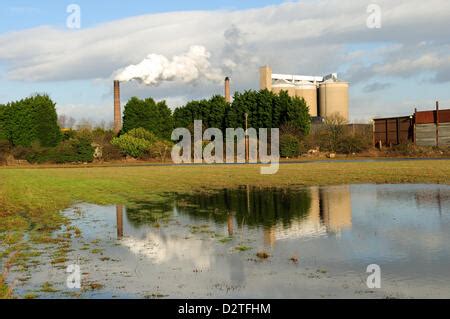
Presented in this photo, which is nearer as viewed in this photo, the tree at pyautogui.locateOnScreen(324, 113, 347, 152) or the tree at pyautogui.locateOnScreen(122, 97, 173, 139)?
the tree at pyautogui.locateOnScreen(324, 113, 347, 152)

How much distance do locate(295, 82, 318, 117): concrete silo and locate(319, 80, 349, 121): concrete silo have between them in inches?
78.8

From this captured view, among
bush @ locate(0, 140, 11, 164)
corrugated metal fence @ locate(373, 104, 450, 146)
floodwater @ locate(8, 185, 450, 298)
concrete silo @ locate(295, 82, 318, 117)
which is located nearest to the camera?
floodwater @ locate(8, 185, 450, 298)

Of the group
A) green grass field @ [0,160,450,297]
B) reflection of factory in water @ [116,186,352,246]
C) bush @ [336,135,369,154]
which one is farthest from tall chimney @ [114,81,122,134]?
reflection of factory in water @ [116,186,352,246]

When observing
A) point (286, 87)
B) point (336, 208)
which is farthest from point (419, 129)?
point (336, 208)

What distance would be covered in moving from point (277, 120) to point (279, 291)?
6395 centimetres

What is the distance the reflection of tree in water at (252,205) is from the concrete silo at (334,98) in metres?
74.7

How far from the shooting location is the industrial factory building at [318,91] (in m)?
97.6

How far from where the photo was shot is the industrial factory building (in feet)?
320

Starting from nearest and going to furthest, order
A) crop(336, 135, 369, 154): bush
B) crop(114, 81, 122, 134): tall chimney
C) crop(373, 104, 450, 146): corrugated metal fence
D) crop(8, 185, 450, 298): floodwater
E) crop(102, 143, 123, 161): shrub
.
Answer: crop(8, 185, 450, 298): floodwater < crop(102, 143, 123, 161): shrub < crop(373, 104, 450, 146): corrugated metal fence < crop(336, 135, 369, 154): bush < crop(114, 81, 122, 134): tall chimney

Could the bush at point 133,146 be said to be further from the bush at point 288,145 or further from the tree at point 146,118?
the bush at point 288,145

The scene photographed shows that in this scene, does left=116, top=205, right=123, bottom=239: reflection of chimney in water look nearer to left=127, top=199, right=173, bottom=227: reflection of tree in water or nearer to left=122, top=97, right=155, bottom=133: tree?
left=127, top=199, right=173, bottom=227: reflection of tree in water

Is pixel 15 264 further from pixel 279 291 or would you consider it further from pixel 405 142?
pixel 405 142

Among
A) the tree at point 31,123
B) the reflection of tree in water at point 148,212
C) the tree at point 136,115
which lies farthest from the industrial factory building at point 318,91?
the reflection of tree in water at point 148,212

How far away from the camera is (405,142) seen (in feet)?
221
